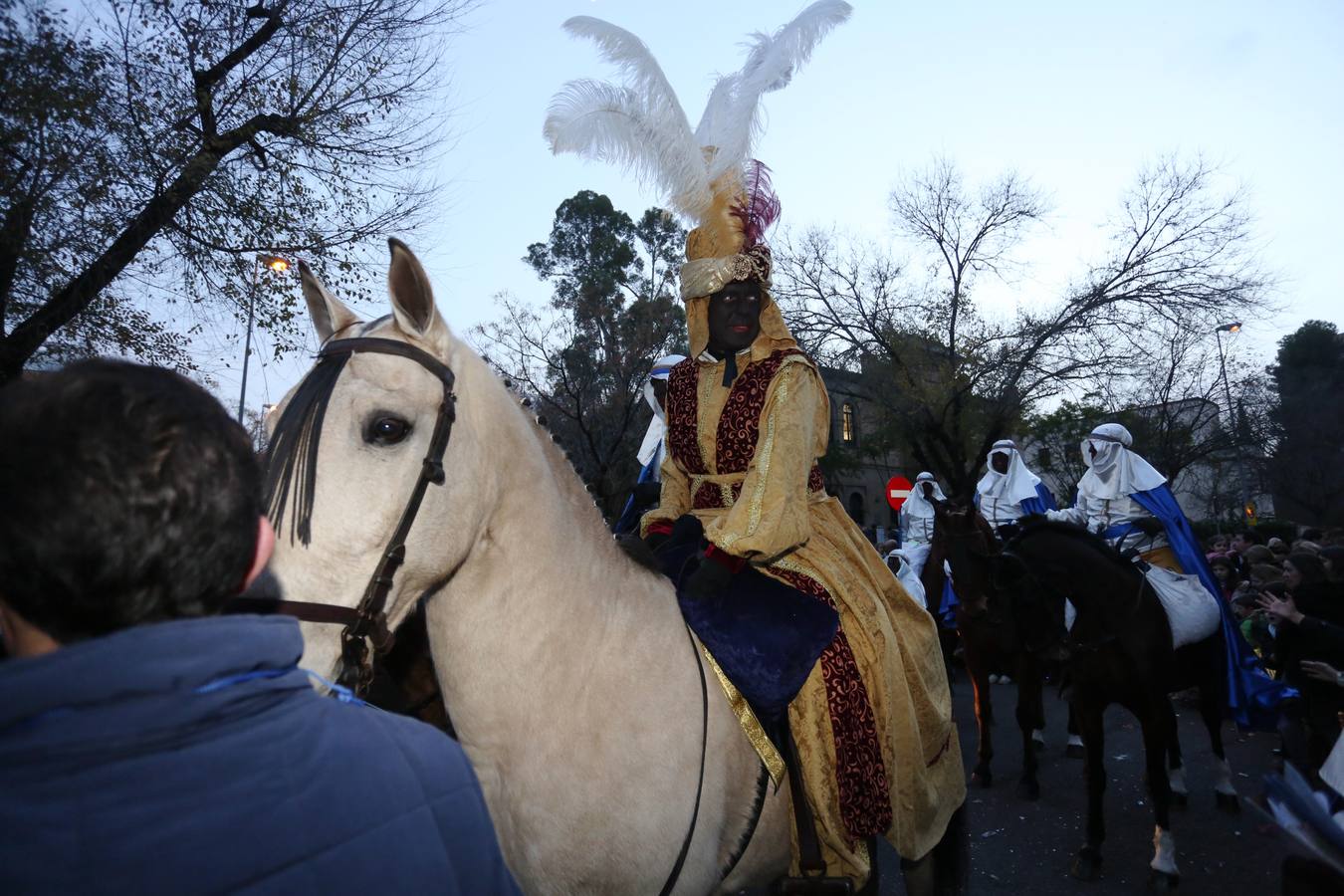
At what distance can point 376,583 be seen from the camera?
175 centimetres

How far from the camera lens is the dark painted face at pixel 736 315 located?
307 cm

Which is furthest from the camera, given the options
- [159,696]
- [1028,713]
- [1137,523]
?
[1028,713]

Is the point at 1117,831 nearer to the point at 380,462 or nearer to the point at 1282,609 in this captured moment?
the point at 1282,609

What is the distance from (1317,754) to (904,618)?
457cm

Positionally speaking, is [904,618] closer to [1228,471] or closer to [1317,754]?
[1317,754]

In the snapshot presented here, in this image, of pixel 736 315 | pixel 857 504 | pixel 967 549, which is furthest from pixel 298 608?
pixel 857 504

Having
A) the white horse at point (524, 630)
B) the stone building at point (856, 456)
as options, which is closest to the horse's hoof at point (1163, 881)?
the white horse at point (524, 630)

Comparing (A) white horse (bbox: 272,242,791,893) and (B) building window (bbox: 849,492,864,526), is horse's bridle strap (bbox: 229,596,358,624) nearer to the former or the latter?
(A) white horse (bbox: 272,242,791,893)

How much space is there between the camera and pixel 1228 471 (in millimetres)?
33062

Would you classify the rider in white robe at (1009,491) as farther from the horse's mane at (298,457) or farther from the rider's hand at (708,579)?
the horse's mane at (298,457)

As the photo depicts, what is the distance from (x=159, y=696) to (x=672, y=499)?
8.21ft

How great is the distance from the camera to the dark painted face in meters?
3.07

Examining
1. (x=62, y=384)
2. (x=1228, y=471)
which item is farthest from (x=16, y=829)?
(x=1228, y=471)

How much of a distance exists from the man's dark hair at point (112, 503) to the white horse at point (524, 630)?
2.64 feet
